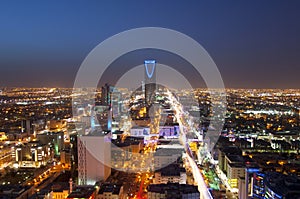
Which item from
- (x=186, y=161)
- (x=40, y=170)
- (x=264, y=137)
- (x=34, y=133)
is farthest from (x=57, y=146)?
(x=264, y=137)

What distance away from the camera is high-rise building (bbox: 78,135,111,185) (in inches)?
222

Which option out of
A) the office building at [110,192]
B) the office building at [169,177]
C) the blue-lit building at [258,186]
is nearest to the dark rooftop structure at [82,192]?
the office building at [110,192]

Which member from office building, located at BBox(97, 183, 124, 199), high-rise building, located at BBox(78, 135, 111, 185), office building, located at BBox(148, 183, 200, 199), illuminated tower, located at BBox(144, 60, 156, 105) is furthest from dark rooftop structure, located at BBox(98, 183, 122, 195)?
illuminated tower, located at BBox(144, 60, 156, 105)

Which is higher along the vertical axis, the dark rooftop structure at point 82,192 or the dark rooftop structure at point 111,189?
the dark rooftop structure at point 111,189

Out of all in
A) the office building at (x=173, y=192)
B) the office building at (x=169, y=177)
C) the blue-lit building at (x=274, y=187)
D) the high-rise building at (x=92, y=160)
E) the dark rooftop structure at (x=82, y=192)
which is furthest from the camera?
the high-rise building at (x=92, y=160)

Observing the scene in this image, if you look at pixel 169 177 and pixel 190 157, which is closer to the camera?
pixel 169 177

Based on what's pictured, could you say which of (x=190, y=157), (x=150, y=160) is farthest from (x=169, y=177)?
(x=190, y=157)

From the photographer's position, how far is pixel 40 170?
6277 millimetres

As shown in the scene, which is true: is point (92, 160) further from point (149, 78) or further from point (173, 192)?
point (149, 78)

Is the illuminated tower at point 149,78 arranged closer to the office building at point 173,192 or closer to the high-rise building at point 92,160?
the high-rise building at point 92,160

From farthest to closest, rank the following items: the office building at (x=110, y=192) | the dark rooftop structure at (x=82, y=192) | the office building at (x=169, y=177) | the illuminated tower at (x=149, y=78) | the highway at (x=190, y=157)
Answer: the illuminated tower at (x=149, y=78), the office building at (x=169, y=177), the highway at (x=190, y=157), the office building at (x=110, y=192), the dark rooftop structure at (x=82, y=192)

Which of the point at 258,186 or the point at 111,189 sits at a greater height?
the point at 258,186

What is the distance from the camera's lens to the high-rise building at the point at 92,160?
5648 mm

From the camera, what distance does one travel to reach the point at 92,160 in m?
5.67
